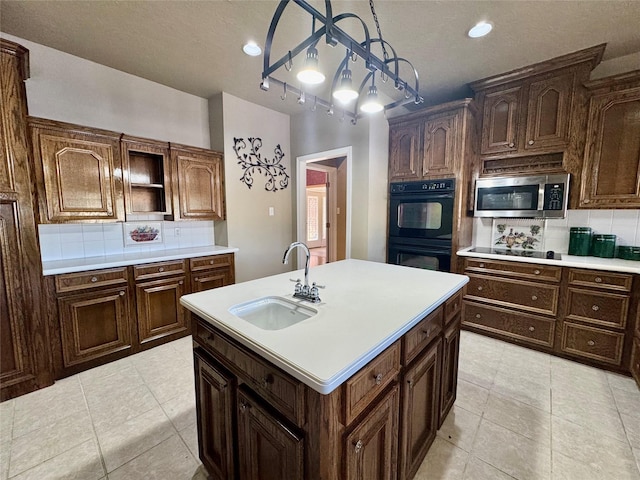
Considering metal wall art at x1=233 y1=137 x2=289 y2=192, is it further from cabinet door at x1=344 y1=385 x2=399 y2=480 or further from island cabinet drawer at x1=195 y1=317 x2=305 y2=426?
cabinet door at x1=344 y1=385 x2=399 y2=480

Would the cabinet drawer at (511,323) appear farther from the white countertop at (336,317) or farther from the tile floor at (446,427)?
the white countertop at (336,317)

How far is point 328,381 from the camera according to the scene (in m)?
0.74

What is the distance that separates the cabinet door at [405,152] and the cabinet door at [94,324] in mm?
3034

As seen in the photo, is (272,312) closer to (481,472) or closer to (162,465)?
(162,465)

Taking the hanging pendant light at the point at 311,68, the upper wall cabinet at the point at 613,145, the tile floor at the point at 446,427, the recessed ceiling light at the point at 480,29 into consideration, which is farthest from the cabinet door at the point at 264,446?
the upper wall cabinet at the point at 613,145

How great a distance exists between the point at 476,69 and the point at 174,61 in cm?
282

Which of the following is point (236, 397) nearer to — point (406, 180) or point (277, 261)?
point (406, 180)

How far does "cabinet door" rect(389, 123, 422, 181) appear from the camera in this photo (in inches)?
123

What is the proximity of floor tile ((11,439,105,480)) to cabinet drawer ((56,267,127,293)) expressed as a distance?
3.84 feet

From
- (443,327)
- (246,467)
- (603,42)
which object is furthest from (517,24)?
(246,467)

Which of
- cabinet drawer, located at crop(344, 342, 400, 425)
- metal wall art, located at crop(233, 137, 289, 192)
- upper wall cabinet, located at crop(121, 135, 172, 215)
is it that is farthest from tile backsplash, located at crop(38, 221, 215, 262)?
cabinet drawer, located at crop(344, 342, 400, 425)

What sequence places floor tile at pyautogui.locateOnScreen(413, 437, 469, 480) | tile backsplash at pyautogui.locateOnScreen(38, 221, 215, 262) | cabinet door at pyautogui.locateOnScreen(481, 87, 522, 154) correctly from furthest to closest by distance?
cabinet door at pyautogui.locateOnScreen(481, 87, 522, 154) → tile backsplash at pyautogui.locateOnScreen(38, 221, 215, 262) → floor tile at pyautogui.locateOnScreen(413, 437, 469, 480)

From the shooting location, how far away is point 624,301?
7.25 ft

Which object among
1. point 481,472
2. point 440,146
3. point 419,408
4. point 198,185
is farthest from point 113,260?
point 440,146
